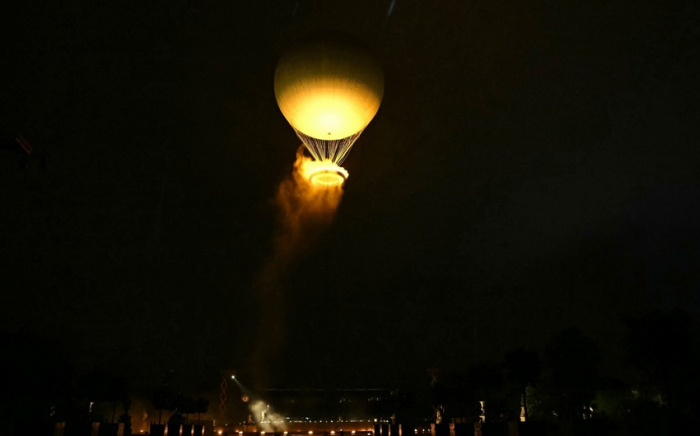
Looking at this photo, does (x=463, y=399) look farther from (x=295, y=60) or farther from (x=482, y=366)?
(x=295, y=60)

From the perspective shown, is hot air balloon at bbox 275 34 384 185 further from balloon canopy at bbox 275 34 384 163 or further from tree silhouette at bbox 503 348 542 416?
tree silhouette at bbox 503 348 542 416

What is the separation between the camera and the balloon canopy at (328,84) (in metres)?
23.1

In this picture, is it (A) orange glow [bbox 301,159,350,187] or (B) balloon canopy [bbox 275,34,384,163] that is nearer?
(B) balloon canopy [bbox 275,34,384,163]

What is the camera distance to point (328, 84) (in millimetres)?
23312

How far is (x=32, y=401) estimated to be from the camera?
4122 cm

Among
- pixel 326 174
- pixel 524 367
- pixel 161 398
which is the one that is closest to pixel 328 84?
pixel 326 174

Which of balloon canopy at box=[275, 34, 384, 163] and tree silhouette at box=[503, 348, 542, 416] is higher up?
balloon canopy at box=[275, 34, 384, 163]

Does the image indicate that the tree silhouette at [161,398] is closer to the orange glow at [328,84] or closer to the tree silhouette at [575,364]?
the tree silhouette at [575,364]

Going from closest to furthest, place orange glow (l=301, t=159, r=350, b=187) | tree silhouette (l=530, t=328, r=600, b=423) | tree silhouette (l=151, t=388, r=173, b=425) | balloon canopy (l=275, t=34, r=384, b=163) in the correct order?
balloon canopy (l=275, t=34, r=384, b=163) → orange glow (l=301, t=159, r=350, b=187) → tree silhouette (l=530, t=328, r=600, b=423) → tree silhouette (l=151, t=388, r=173, b=425)

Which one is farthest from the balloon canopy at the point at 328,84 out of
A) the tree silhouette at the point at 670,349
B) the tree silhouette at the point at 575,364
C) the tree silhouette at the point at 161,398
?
the tree silhouette at the point at 161,398

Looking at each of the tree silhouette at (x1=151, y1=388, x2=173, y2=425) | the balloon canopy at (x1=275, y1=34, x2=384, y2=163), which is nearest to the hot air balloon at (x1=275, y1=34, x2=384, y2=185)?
the balloon canopy at (x1=275, y1=34, x2=384, y2=163)

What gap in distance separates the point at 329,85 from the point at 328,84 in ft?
0.19

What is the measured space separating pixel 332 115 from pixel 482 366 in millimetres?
42783

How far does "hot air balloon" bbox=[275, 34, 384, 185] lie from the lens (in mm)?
23141
